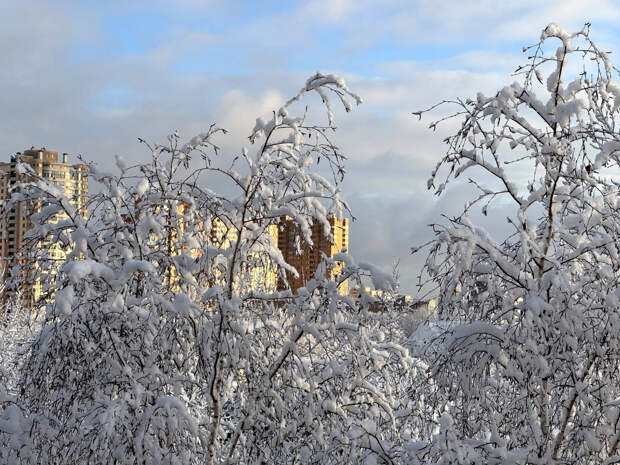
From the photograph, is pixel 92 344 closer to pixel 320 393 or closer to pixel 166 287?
pixel 166 287

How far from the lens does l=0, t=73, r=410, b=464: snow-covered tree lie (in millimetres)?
5004

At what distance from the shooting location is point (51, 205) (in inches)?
231

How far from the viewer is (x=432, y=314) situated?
4723 mm

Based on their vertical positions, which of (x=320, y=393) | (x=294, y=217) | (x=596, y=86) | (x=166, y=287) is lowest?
(x=320, y=393)

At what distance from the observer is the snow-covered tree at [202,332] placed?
16.4 feet

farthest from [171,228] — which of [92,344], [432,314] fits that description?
[432,314]

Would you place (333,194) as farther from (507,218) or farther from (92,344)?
(92,344)

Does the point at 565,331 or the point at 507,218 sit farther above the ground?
the point at 507,218

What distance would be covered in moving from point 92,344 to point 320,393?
1814 millimetres

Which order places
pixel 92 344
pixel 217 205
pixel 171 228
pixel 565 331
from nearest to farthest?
pixel 565 331 → pixel 92 344 → pixel 217 205 → pixel 171 228

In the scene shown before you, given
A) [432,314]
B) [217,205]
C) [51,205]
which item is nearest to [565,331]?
[432,314]

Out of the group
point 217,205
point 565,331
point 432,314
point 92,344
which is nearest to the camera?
point 565,331

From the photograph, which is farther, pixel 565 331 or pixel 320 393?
pixel 320 393

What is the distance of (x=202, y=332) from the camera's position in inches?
198
